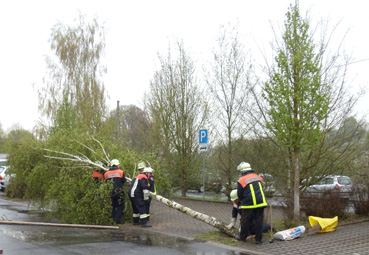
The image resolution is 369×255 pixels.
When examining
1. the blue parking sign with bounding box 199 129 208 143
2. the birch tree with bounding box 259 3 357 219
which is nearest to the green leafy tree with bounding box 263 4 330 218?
the birch tree with bounding box 259 3 357 219

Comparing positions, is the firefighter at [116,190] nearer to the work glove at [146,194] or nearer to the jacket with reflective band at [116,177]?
the jacket with reflective band at [116,177]

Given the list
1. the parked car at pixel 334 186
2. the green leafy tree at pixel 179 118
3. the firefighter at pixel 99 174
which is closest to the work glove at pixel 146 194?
the firefighter at pixel 99 174

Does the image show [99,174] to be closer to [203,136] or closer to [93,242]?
[93,242]

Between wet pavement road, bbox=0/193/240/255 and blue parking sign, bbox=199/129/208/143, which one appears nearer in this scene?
wet pavement road, bbox=0/193/240/255

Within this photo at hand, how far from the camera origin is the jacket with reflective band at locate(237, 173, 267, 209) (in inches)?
319

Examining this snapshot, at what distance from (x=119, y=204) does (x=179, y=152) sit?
859 centimetres

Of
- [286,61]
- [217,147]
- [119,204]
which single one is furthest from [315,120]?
[217,147]

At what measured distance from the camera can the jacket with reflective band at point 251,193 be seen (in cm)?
809

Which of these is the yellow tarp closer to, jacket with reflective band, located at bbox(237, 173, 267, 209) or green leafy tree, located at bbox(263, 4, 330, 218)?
green leafy tree, located at bbox(263, 4, 330, 218)

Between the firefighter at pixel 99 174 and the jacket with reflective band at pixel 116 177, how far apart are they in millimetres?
563

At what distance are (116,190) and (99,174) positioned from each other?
1103 mm

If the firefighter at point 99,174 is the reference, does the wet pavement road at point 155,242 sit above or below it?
below

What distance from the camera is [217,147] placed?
17297 millimetres

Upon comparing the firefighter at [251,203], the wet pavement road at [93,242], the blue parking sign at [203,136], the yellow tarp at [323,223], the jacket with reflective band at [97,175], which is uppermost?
the blue parking sign at [203,136]
